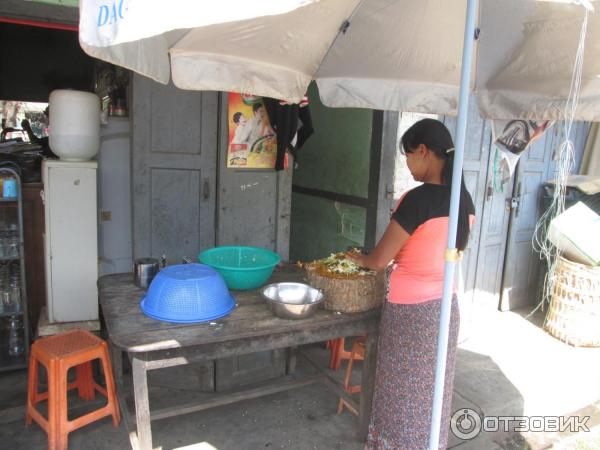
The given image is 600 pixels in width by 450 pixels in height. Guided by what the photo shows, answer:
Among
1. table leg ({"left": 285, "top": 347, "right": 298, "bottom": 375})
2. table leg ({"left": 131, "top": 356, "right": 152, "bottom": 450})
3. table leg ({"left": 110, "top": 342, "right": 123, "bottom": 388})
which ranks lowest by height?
table leg ({"left": 285, "top": 347, "right": 298, "bottom": 375})

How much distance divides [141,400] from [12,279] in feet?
6.95

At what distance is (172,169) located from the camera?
3492mm

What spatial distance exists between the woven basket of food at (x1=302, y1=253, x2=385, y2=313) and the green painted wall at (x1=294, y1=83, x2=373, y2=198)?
2.00m

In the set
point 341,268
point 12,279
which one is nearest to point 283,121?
point 341,268

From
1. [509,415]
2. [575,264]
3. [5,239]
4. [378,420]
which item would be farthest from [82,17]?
[575,264]

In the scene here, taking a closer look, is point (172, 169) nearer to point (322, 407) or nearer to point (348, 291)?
point (348, 291)

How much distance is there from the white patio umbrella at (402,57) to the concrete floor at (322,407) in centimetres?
166

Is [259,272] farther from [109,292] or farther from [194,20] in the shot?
[194,20]

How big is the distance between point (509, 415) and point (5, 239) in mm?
4052

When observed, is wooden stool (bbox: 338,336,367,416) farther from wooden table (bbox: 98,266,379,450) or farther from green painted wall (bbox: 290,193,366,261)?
green painted wall (bbox: 290,193,366,261)

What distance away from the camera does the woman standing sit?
217cm

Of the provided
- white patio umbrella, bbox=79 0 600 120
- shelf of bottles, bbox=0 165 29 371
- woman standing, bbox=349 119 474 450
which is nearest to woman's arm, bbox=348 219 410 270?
woman standing, bbox=349 119 474 450

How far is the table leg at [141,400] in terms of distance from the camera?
2.08 metres

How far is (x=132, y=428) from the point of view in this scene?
99.0 inches
